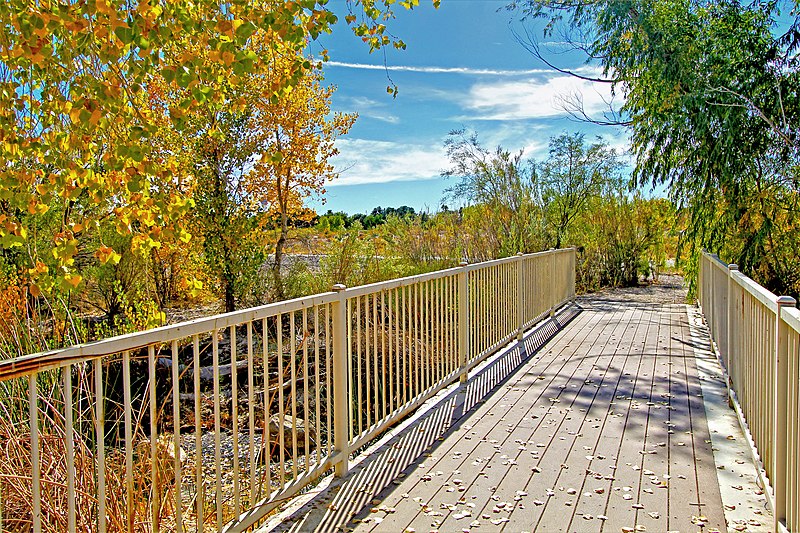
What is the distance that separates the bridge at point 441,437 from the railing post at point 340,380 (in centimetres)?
1

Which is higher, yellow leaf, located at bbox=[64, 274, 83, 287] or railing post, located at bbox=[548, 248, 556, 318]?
yellow leaf, located at bbox=[64, 274, 83, 287]

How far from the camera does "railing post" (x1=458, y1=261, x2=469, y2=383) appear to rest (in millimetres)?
4887

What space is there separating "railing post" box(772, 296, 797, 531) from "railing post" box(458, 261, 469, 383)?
8.79ft

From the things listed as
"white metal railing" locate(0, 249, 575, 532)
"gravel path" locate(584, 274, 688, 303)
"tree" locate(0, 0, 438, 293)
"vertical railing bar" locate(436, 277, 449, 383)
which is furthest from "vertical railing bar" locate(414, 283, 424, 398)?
"gravel path" locate(584, 274, 688, 303)

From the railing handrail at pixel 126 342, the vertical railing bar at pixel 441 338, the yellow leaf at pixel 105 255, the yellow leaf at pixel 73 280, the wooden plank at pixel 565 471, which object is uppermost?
the yellow leaf at pixel 105 255

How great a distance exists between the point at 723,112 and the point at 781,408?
572 centimetres

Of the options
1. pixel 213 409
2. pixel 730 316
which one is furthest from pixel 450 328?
pixel 213 409

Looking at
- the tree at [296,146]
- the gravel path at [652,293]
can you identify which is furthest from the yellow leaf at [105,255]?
the gravel path at [652,293]

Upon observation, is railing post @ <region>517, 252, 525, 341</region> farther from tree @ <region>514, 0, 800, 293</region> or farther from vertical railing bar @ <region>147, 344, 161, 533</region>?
vertical railing bar @ <region>147, 344, 161, 533</region>

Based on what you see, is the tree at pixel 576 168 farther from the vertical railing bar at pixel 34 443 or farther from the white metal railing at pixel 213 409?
the vertical railing bar at pixel 34 443

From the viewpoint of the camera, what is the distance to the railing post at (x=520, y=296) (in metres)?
6.60

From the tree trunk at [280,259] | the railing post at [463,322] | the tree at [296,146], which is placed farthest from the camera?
the tree trunk at [280,259]

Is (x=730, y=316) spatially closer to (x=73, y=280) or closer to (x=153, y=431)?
(x=153, y=431)

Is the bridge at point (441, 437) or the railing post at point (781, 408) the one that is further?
the railing post at point (781, 408)
